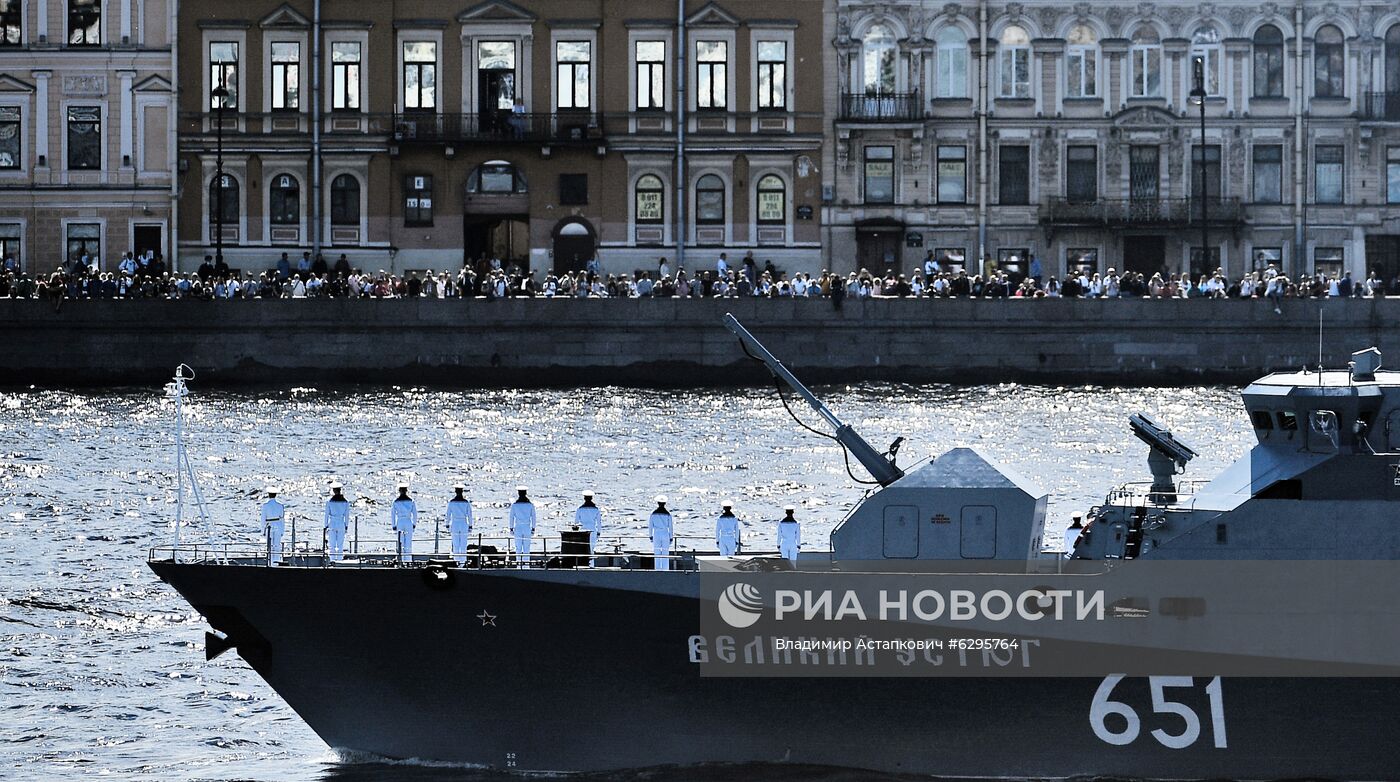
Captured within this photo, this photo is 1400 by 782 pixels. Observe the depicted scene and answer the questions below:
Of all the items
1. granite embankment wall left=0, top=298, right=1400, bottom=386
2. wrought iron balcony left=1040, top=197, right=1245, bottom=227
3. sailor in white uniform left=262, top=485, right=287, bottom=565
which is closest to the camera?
sailor in white uniform left=262, top=485, right=287, bottom=565

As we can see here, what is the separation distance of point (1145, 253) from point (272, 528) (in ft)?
158

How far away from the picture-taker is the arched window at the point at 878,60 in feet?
226

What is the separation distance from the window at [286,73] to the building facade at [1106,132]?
50.6 ft

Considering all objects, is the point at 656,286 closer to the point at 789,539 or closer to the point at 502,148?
the point at 502,148

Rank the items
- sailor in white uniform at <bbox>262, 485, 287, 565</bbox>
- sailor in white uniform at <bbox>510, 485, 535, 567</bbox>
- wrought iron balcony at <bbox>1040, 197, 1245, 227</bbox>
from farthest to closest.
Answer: wrought iron balcony at <bbox>1040, 197, 1245, 227</bbox> < sailor in white uniform at <bbox>262, 485, 287, 565</bbox> < sailor in white uniform at <bbox>510, 485, 535, 567</bbox>

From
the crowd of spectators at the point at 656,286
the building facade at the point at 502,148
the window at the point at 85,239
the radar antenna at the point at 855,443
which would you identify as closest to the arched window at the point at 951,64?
the building facade at the point at 502,148

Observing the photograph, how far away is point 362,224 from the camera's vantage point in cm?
6838

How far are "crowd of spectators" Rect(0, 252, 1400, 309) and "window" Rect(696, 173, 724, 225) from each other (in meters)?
3.74

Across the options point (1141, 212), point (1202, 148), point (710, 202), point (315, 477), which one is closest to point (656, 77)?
point (710, 202)

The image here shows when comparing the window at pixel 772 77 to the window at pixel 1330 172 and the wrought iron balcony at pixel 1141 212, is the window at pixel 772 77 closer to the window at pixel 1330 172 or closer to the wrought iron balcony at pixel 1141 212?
the wrought iron balcony at pixel 1141 212

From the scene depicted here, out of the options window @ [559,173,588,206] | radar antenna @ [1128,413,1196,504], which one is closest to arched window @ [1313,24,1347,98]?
window @ [559,173,588,206]

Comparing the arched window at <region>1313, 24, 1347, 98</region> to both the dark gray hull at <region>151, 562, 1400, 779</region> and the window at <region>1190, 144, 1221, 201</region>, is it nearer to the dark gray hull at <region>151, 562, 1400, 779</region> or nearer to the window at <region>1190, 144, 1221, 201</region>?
the window at <region>1190, 144, 1221, 201</region>

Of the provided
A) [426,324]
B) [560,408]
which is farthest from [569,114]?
[560,408]

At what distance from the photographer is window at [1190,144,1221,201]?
68.9m
